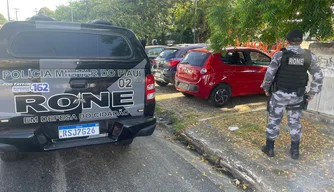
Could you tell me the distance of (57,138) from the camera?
293cm

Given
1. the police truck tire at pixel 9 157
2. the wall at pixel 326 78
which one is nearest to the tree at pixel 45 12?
the police truck tire at pixel 9 157

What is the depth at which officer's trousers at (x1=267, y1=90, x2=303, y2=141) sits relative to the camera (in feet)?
11.5

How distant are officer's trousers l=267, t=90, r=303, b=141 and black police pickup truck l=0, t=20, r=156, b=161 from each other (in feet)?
5.62

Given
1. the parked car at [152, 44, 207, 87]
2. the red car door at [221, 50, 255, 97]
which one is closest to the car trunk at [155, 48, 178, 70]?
the parked car at [152, 44, 207, 87]

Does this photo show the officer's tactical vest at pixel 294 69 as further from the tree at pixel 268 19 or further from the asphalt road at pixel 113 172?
the asphalt road at pixel 113 172

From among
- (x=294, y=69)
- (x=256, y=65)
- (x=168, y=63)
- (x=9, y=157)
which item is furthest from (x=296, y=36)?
(x=168, y=63)

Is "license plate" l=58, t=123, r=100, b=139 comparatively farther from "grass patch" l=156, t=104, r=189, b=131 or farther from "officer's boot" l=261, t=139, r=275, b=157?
"officer's boot" l=261, t=139, r=275, b=157

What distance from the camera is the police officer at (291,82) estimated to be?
11.0 ft

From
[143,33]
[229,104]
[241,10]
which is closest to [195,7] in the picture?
[143,33]

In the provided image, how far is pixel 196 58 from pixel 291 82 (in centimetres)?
338

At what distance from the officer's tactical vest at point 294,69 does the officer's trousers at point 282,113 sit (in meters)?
0.15

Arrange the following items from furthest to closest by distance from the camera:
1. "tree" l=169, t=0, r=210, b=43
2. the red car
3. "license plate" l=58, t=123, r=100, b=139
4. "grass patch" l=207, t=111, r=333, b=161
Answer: "tree" l=169, t=0, r=210, b=43 < the red car < "grass patch" l=207, t=111, r=333, b=161 < "license plate" l=58, t=123, r=100, b=139

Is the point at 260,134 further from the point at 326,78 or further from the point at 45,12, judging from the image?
the point at 45,12

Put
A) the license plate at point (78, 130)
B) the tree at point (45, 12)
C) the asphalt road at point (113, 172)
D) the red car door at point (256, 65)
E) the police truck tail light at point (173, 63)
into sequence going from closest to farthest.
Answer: the license plate at point (78, 130)
the asphalt road at point (113, 172)
the tree at point (45, 12)
the red car door at point (256, 65)
the police truck tail light at point (173, 63)
